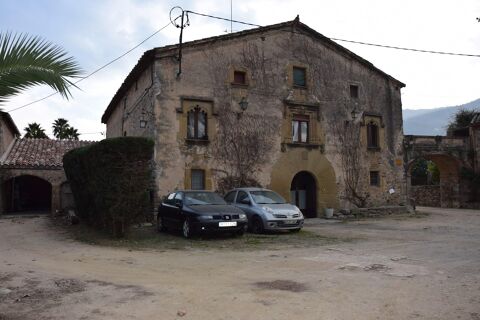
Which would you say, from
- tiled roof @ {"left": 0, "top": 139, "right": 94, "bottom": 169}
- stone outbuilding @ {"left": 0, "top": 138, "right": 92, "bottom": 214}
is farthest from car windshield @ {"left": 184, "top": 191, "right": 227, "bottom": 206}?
tiled roof @ {"left": 0, "top": 139, "right": 94, "bottom": 169}

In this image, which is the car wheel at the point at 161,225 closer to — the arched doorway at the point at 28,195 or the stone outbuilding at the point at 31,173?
the stone outbuilding at the point at 31,173

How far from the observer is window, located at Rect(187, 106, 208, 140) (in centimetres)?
1723

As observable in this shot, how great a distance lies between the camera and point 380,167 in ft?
70.4

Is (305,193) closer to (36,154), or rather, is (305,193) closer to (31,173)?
(31,173)

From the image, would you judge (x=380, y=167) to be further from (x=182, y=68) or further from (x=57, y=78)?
(x=57, y=78)

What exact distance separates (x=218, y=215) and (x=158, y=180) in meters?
5.06

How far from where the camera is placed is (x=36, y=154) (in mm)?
24766

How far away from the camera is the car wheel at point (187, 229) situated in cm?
1199

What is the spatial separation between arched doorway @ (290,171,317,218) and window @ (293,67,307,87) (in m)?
4.14

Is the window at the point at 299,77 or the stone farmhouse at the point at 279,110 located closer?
the stone farmhouse at the point at 279,110

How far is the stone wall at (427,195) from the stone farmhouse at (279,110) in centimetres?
954

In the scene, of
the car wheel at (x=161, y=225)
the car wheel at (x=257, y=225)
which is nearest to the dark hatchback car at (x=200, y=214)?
the car wheel at (x=161, y=225)

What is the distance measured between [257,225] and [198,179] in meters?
4.65

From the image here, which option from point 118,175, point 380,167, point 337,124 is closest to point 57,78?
Result: point 118,175
